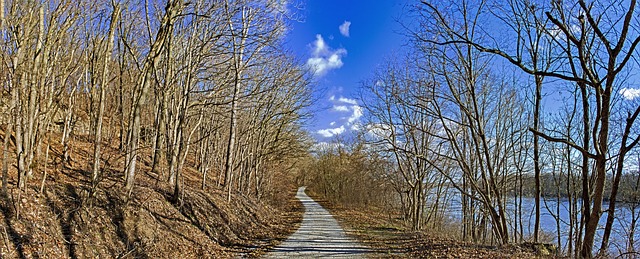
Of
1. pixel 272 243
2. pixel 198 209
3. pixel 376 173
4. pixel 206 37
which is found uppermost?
pixel 206 37

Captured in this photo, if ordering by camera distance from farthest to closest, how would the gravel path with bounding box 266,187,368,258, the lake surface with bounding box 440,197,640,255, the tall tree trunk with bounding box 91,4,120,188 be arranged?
1. the lake surface with bounding box 440,197,640,255
2. the gravel path with bounding box 266,187,368,258
3. the tall tree trunk with bounding box 91,4,120,188

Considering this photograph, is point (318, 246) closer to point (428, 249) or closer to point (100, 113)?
point (428, 249)

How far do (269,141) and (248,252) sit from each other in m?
15.3

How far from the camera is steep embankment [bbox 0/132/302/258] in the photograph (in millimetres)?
6445

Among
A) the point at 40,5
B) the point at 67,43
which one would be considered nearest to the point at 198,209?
the point at 67,43

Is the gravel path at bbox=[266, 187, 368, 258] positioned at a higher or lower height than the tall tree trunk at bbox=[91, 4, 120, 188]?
lower

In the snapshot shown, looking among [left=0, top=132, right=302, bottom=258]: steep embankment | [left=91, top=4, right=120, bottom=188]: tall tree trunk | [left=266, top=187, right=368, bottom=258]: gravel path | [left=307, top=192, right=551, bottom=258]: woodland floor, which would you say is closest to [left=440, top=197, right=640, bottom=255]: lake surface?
[left=307, top=192, right=551, bottom=258]: woodland floor

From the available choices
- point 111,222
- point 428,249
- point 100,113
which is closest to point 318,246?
point 428,249

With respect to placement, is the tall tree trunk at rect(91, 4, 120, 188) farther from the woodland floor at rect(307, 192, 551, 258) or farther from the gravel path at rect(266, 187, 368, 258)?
the woodland floor at rect(307, 192, 551, 258)

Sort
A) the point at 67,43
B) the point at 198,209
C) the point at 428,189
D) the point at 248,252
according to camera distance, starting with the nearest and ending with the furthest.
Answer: the point at 248,252 → the point at 67,43 → the point at 198,209 → the point at 428,189

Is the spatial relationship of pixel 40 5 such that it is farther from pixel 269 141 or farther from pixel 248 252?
pixel 269 141

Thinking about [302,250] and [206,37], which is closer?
[302,250]

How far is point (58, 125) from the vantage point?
15.9 m

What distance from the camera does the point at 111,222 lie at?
26.8ft
